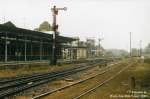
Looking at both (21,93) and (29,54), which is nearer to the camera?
(21,93)

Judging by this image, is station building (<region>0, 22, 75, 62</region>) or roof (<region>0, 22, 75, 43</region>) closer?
roof (<region>0, 22, 75, 43</region>)

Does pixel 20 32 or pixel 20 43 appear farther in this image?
pixel 20 43

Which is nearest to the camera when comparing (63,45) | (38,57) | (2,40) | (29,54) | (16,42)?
(2,40)

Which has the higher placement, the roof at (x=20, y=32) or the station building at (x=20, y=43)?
the roof at (x=20, y=32)

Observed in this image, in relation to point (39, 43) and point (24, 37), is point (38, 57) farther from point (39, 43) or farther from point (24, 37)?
point (24, 37)

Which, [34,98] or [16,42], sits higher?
[16,42]

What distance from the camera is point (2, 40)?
48.9m

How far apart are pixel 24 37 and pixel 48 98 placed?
126 feet

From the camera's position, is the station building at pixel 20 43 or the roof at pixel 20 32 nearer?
the roof at pixel 20 32

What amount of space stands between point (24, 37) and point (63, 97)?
3811 centimetres

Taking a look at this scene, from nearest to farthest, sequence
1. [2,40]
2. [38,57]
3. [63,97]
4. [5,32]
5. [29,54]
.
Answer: [63,97]
[5,32]
[2,40]
[29,54]
[38,57]

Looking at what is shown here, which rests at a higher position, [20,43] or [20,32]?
[20,32]

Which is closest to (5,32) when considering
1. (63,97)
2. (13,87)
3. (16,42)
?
(16,42)

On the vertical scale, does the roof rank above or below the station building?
above
